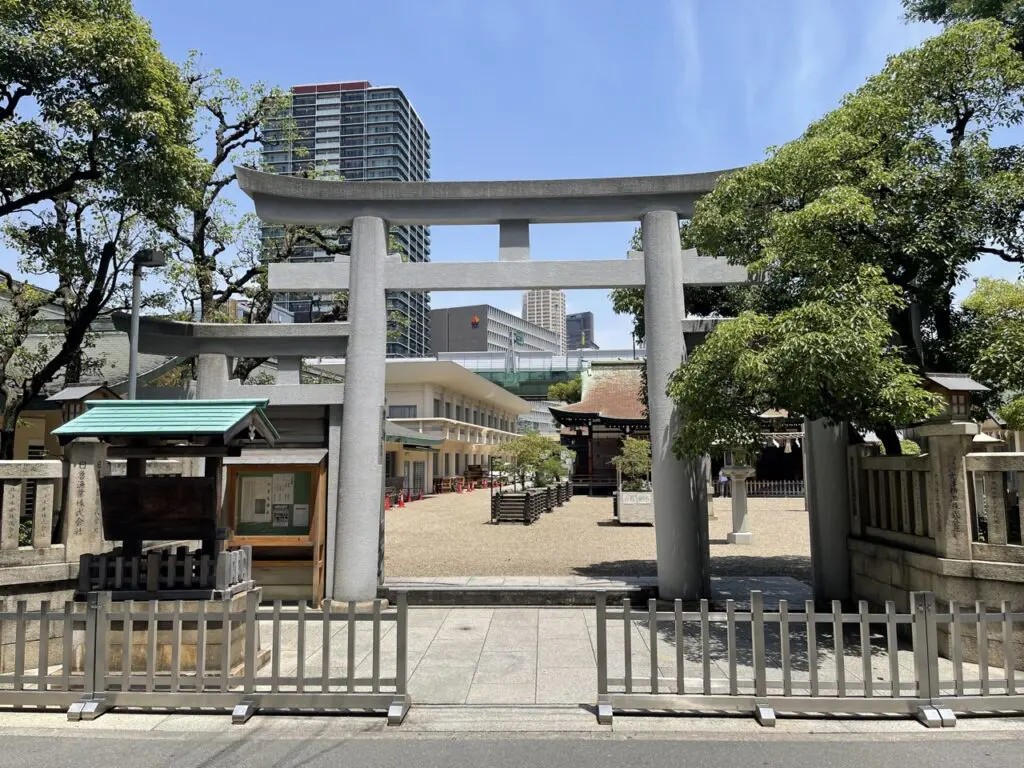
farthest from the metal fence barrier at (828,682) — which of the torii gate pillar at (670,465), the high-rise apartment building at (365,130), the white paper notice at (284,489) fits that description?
the high-rise apartment building at (365,130)

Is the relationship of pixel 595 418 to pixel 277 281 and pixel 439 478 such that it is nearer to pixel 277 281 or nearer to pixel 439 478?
pixel 439 478

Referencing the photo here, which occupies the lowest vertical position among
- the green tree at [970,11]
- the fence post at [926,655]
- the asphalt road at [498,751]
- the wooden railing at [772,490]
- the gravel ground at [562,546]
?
the asphalt road at [498,751]

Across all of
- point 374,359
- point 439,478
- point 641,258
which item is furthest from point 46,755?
point 439,478

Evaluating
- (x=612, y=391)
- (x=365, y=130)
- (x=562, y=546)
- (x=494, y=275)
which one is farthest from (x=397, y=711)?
(x=365, y=130)

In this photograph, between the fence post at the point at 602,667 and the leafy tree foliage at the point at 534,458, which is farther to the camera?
the leafy tree foliage at the point at 534,458

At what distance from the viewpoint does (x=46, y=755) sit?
17.8 feet

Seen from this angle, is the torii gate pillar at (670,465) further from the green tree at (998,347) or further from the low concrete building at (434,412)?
the low concrete building at (434,412)

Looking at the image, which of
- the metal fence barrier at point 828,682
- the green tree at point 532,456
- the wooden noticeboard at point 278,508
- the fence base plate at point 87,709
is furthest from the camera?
the green tree at point 532,456

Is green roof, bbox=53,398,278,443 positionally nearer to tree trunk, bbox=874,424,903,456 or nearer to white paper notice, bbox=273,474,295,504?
white paper notice, bbox=273,474,295,504

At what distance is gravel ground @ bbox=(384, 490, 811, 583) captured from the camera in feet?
46.7

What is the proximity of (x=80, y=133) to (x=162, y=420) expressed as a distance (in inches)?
242

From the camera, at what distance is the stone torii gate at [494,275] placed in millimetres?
10148

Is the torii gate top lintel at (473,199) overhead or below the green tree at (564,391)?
below

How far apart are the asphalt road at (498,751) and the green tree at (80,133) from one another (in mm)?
7974
